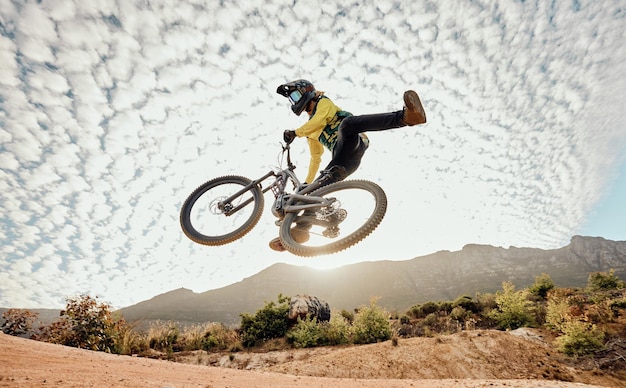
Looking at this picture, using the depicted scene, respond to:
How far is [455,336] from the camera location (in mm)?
11336

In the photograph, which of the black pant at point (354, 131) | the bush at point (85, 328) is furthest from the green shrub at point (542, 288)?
the bush at point (85, 328)

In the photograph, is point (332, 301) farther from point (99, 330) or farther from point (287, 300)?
point (99, 330)

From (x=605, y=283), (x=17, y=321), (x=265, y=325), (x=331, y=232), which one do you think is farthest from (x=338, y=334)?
(x=605, y=283)

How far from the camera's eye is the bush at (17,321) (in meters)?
12.4

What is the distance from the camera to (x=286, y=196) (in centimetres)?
582

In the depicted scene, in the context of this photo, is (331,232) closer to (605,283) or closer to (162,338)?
(162,338)

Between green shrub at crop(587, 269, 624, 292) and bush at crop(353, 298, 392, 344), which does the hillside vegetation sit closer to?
bush at crop(353, 298, 392, 344)

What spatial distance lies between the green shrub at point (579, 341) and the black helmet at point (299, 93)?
11.8m

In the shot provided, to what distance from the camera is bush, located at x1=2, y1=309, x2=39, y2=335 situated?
1244 centimetres

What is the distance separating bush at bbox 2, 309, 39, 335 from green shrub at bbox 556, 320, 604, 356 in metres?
20.3

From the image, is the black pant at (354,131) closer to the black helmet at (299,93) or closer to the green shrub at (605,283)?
the black helmet at (299,93)

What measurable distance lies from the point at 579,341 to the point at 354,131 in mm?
11229

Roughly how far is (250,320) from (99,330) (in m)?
7.06

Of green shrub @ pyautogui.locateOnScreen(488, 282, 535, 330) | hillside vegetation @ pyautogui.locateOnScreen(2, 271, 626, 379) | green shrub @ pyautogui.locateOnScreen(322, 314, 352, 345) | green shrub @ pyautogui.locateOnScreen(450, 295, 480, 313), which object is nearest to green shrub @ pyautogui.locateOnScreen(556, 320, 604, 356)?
hillside vegetation @ pyautogui.locateOnScreen(2, 271, 626, 379)
